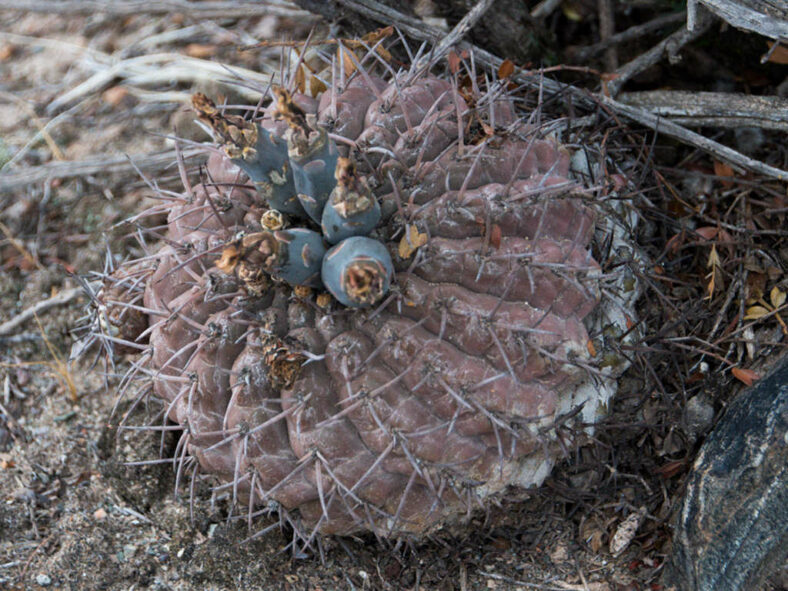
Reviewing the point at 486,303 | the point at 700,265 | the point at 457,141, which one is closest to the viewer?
the point at 486,303

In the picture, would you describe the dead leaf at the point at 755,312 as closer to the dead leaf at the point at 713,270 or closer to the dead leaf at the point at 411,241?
the dead leaf at the point at 713,270

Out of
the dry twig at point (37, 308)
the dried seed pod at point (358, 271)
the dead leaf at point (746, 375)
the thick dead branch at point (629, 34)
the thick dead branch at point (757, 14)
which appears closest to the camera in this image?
the dried seed pod at point (358, 271)

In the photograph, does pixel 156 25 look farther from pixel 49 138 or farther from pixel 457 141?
pixel 457 141

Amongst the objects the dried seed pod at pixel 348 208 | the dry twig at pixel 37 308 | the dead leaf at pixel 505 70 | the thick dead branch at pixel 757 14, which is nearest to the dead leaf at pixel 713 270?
the thick dead branch at pixel 757 14

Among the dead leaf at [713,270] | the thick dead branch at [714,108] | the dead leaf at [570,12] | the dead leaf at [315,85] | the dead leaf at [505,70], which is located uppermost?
the dead leaf at [315,85]

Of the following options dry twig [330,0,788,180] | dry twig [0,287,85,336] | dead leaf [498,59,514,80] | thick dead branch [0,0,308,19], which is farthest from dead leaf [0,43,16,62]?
dead leaf [498,59,514,80]

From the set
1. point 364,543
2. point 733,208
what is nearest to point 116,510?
point 364,543
